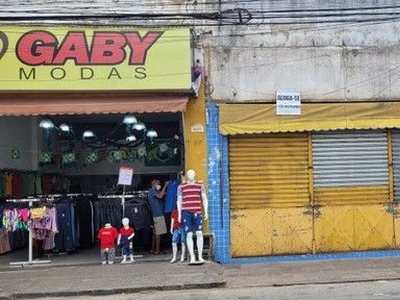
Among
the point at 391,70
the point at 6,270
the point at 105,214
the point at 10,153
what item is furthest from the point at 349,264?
the point at 10,153

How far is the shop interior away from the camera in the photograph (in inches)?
560

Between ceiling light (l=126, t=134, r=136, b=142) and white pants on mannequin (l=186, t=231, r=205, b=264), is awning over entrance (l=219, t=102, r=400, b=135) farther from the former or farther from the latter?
ceiling light (l=126, t=134, r=136, b=142)

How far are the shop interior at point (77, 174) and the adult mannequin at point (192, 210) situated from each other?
163 cm

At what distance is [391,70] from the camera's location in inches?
548

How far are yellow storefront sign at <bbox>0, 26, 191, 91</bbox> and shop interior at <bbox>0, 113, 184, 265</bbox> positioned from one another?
6.16ft

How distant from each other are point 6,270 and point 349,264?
7403 mm

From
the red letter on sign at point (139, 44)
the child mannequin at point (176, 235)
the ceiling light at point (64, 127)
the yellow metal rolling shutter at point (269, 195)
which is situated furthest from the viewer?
the ceiling light at point (64, 127)

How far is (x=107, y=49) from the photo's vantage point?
13.0 m

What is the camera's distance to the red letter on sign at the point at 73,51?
12906 millimetres

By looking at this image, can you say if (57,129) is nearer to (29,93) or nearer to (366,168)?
(29,93)

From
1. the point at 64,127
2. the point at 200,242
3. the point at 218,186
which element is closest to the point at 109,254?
the point at 200,242

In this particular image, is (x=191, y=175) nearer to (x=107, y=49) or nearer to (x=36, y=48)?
(x=107, y=49)

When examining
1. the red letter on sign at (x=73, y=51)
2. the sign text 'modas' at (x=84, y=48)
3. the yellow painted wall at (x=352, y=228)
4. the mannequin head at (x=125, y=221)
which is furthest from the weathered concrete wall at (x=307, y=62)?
the mannequin head at (x=125, y=221)

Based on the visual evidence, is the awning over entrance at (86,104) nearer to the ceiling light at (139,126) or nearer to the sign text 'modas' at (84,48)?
the sign text 'modas' at (84,48)
